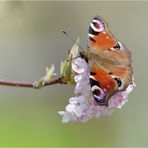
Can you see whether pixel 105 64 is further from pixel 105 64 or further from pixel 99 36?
pixel 99 36

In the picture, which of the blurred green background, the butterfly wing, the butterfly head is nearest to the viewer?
the butterfly wing

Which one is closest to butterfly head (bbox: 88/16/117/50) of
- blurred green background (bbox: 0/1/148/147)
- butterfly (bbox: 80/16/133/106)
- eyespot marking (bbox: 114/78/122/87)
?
butterfly (bbox: 80/16/133/106)

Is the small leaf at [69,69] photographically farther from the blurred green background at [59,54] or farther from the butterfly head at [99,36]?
the blurred green background at [59,54]

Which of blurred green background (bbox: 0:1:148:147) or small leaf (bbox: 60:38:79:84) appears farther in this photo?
blurred green background (bbox: 0:1:148:147)

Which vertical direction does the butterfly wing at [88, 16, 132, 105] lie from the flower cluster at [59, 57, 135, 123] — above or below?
above

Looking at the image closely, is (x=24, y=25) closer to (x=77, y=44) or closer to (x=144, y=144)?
(x=144, y=144)

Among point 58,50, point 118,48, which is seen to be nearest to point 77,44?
point 118,48

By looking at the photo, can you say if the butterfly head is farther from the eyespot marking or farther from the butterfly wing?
the eyespot marking

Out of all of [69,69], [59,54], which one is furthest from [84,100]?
[59,54]
